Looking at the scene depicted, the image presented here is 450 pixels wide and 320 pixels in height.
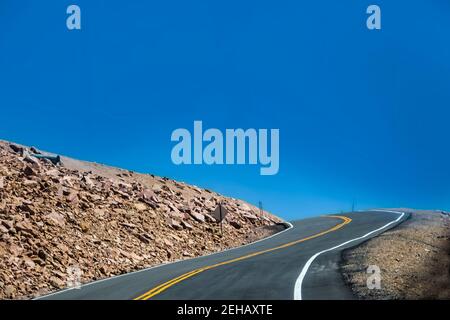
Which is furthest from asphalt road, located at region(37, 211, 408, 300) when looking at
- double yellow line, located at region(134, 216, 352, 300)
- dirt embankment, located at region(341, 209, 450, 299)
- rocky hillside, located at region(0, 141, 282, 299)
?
rocky hillside, located at region(0, 141, 282, 299)

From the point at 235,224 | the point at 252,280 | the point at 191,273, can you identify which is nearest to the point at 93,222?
the point at 191,273

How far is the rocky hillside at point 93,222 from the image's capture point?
24094mm

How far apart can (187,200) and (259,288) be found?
2791cm

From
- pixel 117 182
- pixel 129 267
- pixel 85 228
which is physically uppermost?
pixel 117 182

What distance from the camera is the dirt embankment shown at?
14.9 metres

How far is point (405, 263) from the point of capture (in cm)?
2053

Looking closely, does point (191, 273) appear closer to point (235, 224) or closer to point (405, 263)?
point (405, 263)

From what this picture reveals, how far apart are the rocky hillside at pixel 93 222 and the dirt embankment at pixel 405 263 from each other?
11711 millimetres

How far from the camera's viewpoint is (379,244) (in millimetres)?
25141
